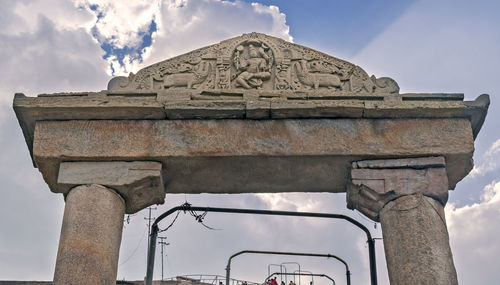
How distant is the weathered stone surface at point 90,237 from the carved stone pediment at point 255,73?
6.59ft

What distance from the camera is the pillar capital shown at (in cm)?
823

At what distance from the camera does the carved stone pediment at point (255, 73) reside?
30.7 ft

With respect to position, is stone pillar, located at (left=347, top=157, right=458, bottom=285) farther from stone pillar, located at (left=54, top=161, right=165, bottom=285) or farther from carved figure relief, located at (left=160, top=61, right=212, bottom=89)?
stone pillar, located at (left=54, top=161, right=165, bottom=285)

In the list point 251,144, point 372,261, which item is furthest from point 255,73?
point 372,261

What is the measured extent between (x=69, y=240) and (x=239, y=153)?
8.63ft

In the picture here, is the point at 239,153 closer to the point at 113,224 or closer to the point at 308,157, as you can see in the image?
the point at 308,157

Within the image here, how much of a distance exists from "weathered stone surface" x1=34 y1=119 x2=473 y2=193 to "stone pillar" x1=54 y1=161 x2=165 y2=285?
0.21 meters

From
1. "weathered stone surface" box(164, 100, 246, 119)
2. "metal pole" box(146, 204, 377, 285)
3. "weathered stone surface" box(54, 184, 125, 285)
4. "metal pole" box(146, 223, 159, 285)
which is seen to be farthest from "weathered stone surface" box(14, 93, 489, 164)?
"metal pole" box(146, 223, 159, 285)

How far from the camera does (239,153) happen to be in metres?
8.44

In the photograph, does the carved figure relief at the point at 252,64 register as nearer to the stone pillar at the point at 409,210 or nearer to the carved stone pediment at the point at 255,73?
the carved stone pediment at the point at 255,73

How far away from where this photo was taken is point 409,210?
805cm

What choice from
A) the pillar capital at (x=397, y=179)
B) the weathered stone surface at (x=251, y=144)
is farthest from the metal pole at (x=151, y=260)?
the pillar capital at (x=397, y=179)

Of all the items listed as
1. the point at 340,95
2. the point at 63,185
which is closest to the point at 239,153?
the point at 340,95

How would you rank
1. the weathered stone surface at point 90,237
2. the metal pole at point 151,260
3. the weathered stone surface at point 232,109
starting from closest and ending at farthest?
1. the weathered stone surface at point 90,237
2. the weathered stone surface at point 232,109
3. the metal pole at point 151,260
